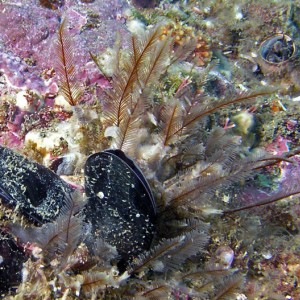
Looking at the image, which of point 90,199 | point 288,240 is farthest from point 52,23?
point 288,240

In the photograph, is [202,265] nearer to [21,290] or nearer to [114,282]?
[114,282]

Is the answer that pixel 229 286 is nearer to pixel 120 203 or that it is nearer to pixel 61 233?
pixel 120 203

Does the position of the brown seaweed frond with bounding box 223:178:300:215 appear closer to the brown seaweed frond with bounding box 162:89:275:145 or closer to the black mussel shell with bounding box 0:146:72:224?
the brown seaweed frond with bounding box 162:89:275:145

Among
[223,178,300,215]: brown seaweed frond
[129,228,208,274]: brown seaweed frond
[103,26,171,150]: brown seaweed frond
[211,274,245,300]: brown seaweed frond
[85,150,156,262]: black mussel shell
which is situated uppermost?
[103,26,171,150]: brown seaweed frond

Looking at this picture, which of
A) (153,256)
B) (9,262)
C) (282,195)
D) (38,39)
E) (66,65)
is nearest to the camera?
(9,262)

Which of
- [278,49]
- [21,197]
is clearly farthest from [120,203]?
[278,49]

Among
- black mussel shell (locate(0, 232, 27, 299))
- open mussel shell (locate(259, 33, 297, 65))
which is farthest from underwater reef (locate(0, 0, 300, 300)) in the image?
open mussel shell (locate(259, 33, 297, 65))

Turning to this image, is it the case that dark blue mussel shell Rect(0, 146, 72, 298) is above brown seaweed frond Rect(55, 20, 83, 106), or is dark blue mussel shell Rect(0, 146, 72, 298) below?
below

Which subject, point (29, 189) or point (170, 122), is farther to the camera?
point (170, 122)
